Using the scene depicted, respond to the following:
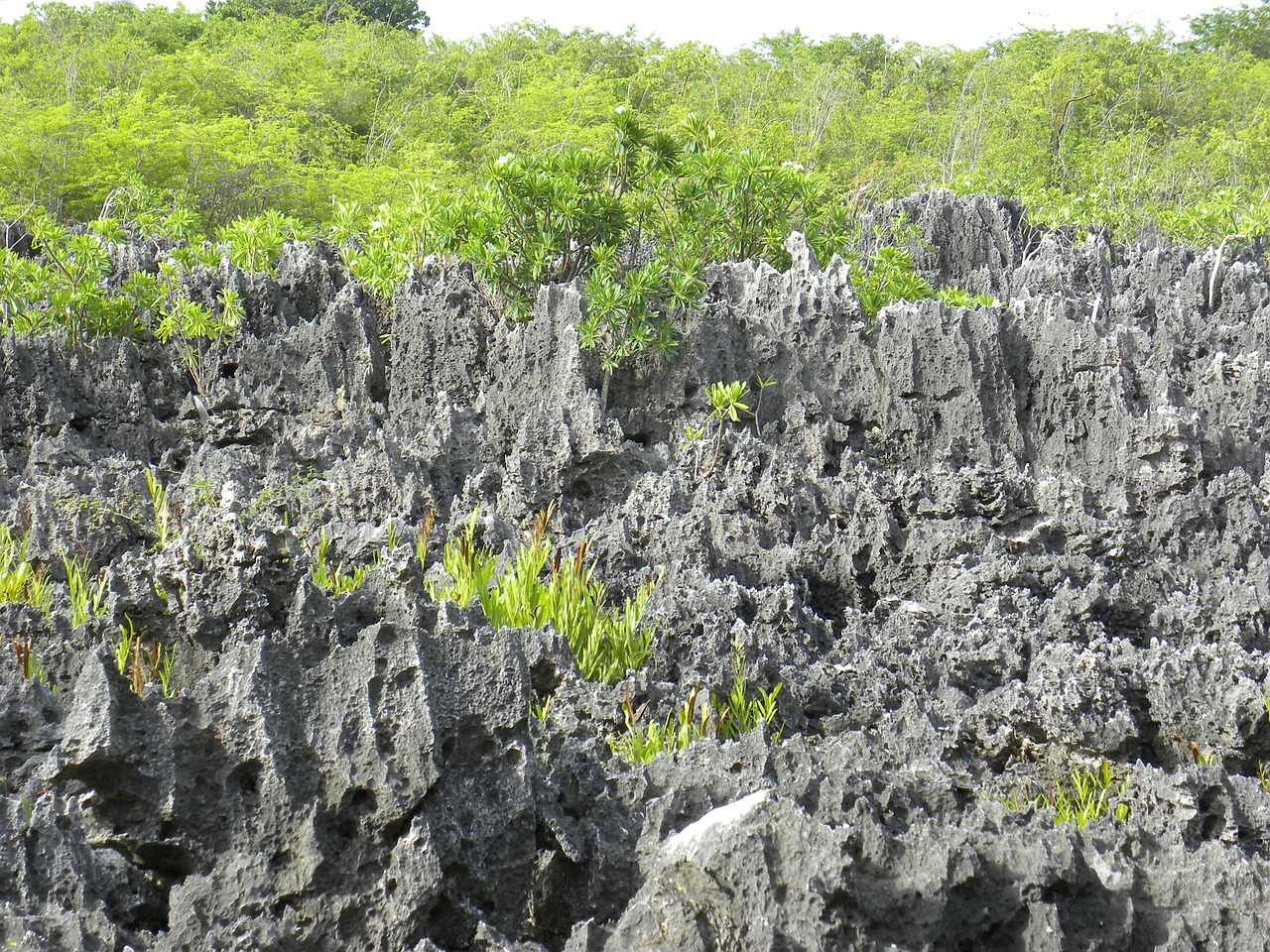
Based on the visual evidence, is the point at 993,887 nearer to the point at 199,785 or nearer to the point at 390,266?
the point at 199,785

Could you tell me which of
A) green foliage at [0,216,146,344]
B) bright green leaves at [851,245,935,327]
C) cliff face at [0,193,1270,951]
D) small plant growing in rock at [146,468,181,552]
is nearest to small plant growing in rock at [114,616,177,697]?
cliff face at [0,193,1270,951]

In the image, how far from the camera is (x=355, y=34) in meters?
32.8

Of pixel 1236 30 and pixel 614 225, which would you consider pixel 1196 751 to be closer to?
pixel 614 225

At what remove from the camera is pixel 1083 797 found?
295cm

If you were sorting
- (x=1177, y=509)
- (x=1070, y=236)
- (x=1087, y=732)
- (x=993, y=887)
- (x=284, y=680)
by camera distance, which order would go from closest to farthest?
(x=993, y=887) → (x=284, y=680) → (x=1087, y=732) → (x=1177, y=509) → (x=1070, y=236)

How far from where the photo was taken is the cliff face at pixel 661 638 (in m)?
1.93

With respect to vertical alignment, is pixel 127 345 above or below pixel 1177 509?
above

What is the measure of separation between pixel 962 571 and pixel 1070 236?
34.7ft

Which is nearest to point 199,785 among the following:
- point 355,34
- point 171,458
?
point 171,458

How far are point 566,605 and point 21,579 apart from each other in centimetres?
206

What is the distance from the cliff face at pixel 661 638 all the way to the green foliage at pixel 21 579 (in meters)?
0.10

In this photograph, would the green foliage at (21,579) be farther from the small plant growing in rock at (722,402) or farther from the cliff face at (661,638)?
the small plant growing in rock at (722,402)

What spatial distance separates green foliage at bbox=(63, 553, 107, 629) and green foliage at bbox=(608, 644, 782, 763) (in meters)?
1.76

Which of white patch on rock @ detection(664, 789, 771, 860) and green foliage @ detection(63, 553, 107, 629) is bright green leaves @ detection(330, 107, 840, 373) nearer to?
green foliage @ detection(63, 553, 107, 629)
